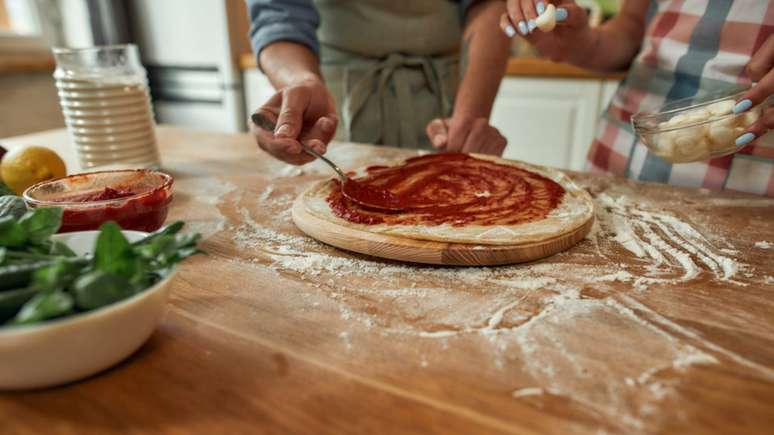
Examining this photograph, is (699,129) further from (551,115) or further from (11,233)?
(551,115)

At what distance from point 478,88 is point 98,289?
115 cm

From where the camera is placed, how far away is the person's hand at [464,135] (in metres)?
1.25

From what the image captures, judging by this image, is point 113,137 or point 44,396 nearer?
point 44,396

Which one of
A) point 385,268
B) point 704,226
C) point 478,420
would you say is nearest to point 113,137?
point 385,268

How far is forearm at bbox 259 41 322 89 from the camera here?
121 cm

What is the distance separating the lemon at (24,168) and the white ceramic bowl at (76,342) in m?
0.66

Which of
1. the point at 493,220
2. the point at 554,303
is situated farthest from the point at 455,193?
the point at 554,303

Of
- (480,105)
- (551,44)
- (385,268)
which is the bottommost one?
(385,268)

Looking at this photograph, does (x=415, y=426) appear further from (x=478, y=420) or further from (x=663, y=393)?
(x=663, y=393)

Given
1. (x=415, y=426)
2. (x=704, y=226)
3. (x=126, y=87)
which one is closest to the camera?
(x=415, y=426)

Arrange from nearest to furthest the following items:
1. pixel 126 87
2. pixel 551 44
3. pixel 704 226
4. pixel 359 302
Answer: pixel 359 302, pixel 704 226, pixel 126 87, pixel 551 44

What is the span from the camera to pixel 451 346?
522mm

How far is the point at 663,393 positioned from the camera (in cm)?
45

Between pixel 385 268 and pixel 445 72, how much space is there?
3.35ft
